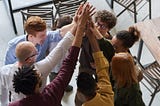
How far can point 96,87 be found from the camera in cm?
236

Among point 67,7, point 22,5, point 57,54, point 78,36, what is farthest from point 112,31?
point 78,36

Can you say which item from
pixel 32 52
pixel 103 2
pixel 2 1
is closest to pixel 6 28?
pixel 2 1

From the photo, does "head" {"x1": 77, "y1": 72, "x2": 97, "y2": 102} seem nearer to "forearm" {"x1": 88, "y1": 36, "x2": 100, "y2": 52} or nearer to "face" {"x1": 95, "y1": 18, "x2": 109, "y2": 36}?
"forearm" {"x1": 88, "y1": 36, "x2": 100, "y2": 52}

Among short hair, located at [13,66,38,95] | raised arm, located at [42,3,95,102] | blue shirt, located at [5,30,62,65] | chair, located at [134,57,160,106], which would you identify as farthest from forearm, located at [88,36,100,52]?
chair, located at [134,57,160,106]

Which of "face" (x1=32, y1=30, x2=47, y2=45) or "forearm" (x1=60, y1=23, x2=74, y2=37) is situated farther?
"face" (x1=32, y1=30, x2=47, y2=45)

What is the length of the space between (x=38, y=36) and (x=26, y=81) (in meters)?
0.91

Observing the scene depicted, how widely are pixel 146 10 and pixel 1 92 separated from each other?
309 centimetres

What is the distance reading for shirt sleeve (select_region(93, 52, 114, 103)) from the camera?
94.3 inches

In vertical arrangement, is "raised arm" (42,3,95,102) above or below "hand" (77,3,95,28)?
below

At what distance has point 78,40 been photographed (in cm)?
242

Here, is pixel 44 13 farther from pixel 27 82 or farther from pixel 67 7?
pixel 27 82

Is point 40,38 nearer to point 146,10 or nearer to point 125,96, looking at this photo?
point 125,96

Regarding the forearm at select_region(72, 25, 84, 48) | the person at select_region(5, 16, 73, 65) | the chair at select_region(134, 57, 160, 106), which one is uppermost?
the forearm at select_region(72, 25, 84, 48)

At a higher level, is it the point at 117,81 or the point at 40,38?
the point at 40,38
